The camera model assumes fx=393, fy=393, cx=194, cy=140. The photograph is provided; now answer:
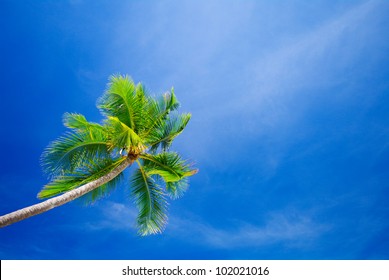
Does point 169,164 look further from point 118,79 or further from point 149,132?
point 118,79


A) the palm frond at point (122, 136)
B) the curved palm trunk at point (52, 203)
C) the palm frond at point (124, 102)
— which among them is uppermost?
the palm frond at point (124, 102)

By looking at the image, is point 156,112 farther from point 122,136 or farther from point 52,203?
point 52,203

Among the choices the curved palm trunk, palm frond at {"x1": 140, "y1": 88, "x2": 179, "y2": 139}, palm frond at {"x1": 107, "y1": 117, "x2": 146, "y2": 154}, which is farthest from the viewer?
palm frond at {"x1": 140, "y1": 88, "x2": 179, "y2": 139}

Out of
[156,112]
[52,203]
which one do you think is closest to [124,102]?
[156,112]

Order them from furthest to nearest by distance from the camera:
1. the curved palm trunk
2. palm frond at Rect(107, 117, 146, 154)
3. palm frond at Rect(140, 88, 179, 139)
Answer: palm frond at Rect(140, 88, 179, 139)
palm frond at Rect(107, 117, 146, 154)
the curved palm trunk

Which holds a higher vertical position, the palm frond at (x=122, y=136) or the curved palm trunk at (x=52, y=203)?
the palm frond at (x=122, y=136)

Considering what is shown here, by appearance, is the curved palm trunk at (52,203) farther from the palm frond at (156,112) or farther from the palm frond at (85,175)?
the palm frond at (156,112)

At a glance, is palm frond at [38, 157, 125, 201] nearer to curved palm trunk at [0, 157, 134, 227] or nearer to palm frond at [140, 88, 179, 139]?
curved palm trunk at [0, 157, 134, 227]
